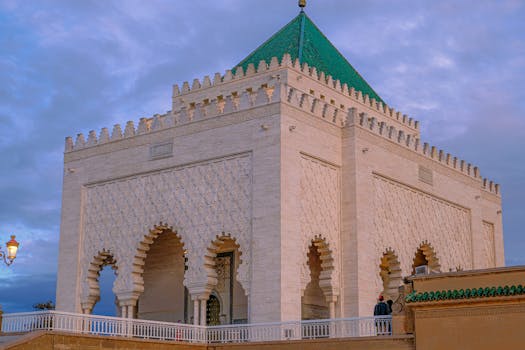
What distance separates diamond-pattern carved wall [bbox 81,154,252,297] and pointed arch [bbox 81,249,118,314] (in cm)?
7

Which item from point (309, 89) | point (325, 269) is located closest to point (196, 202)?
point (325, 269)

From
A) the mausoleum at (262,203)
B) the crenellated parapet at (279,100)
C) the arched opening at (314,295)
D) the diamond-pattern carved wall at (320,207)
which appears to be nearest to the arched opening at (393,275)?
the mausoleum at (262,203)

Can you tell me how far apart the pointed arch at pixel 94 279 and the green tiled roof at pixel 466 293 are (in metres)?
6.44

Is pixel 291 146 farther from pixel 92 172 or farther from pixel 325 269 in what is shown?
pixel 92 172

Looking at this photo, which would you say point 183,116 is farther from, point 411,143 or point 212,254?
point 411,143

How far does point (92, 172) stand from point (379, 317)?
22.8ft

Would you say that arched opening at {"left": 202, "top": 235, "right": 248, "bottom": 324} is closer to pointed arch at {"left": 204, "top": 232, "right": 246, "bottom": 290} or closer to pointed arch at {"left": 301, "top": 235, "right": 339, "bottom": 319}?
pointed arch at {"left": 204, "top": 232, "right": 246, "bottom": 290}

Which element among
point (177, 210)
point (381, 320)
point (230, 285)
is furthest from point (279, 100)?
point (381, 320)

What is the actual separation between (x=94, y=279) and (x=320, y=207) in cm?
429

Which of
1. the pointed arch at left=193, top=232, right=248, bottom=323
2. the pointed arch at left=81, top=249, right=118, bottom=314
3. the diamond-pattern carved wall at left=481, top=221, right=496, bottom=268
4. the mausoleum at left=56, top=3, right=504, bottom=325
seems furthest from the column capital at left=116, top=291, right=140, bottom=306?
the diamond-pattern carved wall at left=481, top=221, right=496, bottom=268

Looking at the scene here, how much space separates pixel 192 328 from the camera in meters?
11.6

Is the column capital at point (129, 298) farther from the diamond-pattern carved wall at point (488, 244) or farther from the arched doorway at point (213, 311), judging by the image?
the diamond-pattern carved wall at point (488, 244)

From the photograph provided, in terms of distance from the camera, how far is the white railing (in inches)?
381

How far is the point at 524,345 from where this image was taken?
817 centimetres
